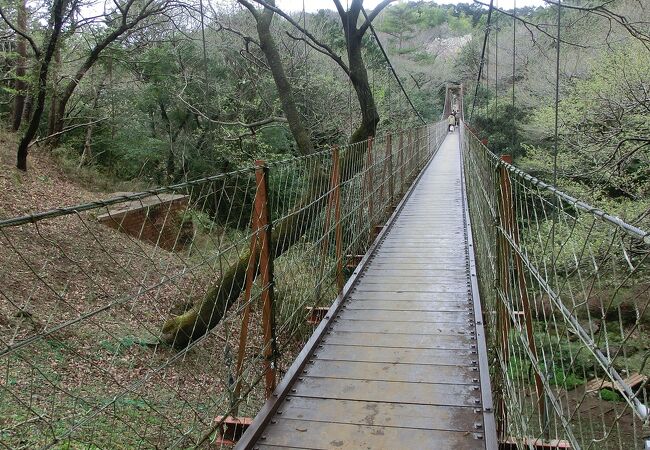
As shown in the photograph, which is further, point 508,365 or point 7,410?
point 7,410

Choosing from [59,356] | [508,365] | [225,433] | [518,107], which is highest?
[518,107]

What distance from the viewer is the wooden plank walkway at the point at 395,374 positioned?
6.20 feet

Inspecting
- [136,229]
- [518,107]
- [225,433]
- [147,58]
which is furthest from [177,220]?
[518,107]

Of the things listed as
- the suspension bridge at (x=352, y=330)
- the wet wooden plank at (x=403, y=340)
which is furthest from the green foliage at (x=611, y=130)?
the wet wooden plank at (x=403, y=340)

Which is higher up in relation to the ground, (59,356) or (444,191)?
(444,191)

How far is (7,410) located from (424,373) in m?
2.34

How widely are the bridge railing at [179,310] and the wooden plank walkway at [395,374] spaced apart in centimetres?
21

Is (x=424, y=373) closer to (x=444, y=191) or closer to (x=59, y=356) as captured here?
(x=59, y=356)

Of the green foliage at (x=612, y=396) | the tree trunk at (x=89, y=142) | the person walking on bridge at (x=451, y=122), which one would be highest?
the person walking on bridge at (x=451, y=122)

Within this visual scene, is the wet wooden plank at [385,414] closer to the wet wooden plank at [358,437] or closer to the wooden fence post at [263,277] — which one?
the wet wooden plank at [358,437]

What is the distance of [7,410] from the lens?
2867mm

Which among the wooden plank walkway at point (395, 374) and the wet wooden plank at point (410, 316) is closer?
the wooden plank walkway at point (395, 374)

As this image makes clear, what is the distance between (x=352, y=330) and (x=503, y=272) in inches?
41.8

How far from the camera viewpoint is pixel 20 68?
24.8 feet
